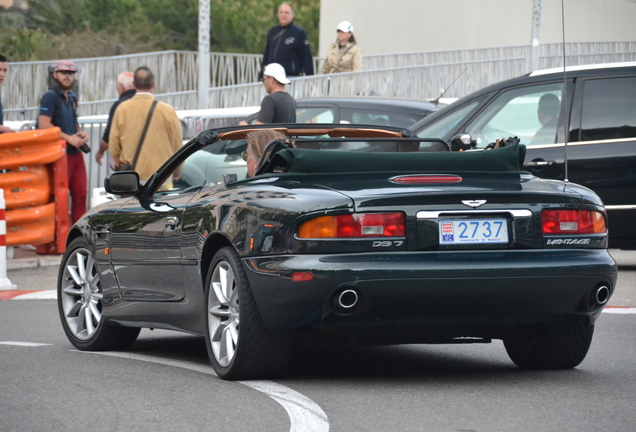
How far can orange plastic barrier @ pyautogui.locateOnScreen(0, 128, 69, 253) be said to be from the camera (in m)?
13.1

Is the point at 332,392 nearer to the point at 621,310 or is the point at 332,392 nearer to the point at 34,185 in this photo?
the point at 621,310

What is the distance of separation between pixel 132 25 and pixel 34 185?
50489 mm

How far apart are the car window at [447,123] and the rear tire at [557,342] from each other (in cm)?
467

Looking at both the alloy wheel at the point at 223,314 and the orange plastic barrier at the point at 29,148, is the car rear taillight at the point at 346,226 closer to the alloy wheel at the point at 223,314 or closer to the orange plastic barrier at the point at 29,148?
the alloy wheel at the point at 223,314

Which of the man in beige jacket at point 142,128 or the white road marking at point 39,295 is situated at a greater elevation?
the man in beige jacket at point 142,128

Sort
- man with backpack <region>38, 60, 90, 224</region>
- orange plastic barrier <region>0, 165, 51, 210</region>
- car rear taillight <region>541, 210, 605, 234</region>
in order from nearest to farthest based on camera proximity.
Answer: car rear taillight <region>541, 210, 605, 234</region> < orange plastic barrier <region>0, 165, 51, 210</region> < man with backpack <region>38, 60, 90, 224</region>

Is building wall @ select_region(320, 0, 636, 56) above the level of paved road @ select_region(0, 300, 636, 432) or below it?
above

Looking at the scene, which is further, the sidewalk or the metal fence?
the metal fence

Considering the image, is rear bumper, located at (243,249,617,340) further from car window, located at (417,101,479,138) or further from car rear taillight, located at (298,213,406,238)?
car window, located at (417,101,479,138)

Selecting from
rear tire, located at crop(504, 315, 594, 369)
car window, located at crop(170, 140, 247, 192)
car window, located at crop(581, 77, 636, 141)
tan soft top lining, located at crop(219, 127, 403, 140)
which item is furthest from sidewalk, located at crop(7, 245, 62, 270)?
rear tire, located at crop(504, 315, 594, 369)

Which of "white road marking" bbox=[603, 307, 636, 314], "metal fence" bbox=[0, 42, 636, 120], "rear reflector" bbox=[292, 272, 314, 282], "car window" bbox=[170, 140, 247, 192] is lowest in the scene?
"white road marking" bbox=[603, 307, 636, 314]

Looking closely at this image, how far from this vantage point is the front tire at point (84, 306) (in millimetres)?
7508

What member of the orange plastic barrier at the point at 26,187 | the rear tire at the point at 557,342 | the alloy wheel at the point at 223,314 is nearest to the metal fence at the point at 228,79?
the orange plastic barrier at the point at 26,187

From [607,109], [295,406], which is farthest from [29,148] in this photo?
[295,406]
